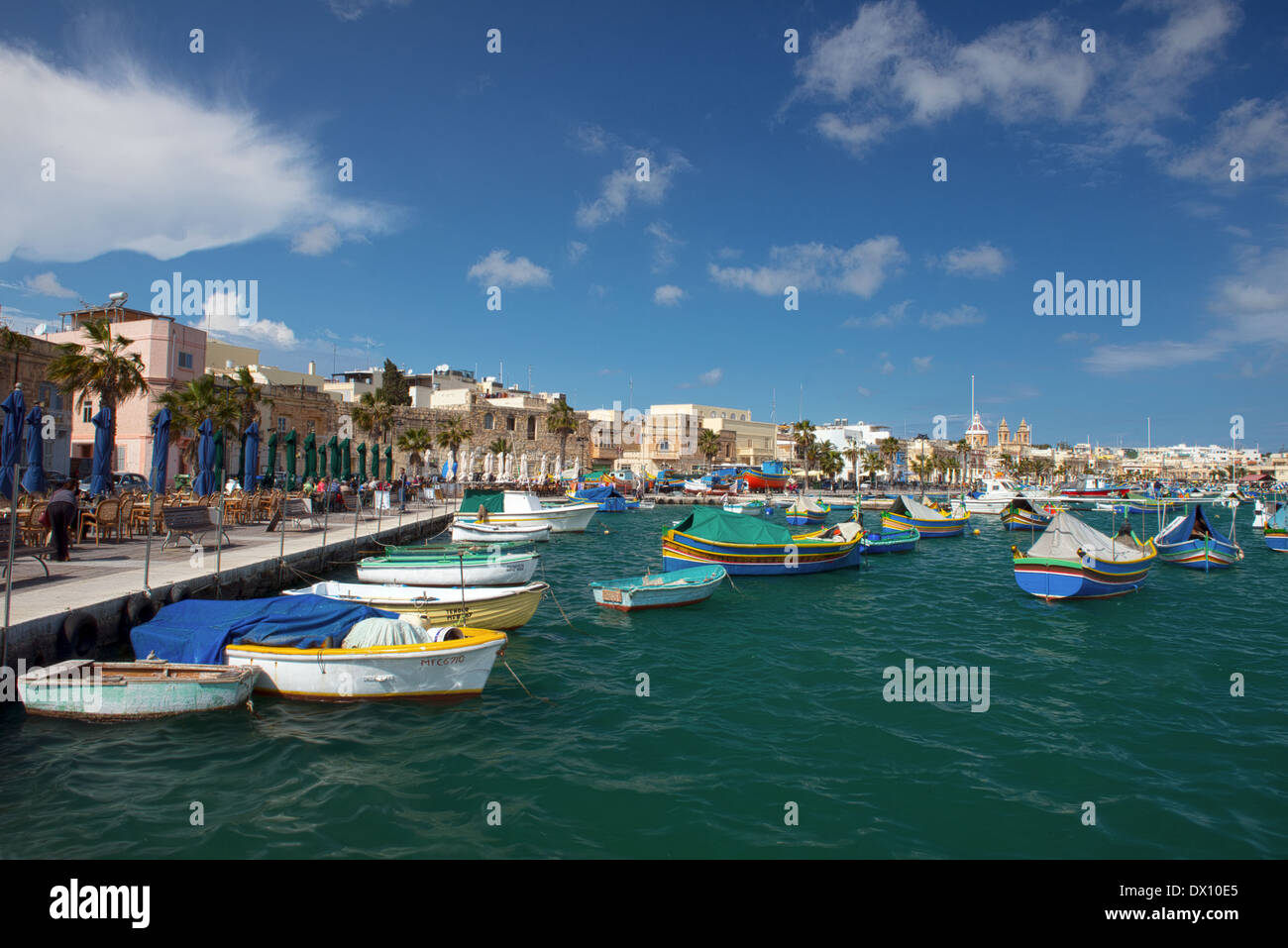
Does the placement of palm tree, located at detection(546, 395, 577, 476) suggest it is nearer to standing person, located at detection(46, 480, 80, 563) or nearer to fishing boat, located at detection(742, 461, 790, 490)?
fishing boat, located at detection(742, 461, 790, 490)

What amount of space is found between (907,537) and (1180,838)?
105 ft

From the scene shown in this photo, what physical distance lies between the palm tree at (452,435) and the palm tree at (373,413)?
6059 millimetres

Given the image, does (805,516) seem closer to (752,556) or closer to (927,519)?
(927,519)

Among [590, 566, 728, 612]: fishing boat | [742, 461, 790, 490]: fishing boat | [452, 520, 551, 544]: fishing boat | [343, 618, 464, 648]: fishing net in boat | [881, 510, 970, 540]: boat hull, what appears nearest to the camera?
[343, 618, 464, 648]: fishing net in boat

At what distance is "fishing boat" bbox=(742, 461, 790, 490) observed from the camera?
93750 millimetres

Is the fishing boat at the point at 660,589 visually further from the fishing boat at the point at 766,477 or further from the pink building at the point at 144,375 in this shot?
the fishing boat at the point at 766,477

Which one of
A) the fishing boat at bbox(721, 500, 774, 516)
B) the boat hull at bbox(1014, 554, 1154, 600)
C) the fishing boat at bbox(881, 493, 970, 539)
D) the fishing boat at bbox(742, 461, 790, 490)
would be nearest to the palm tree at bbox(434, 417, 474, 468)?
the fishing boat at bbox(721, 500, 774, 516)

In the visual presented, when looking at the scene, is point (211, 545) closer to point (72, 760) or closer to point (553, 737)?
point (72, 760)

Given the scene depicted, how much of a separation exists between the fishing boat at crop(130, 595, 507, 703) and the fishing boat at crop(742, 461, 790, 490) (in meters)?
82.3

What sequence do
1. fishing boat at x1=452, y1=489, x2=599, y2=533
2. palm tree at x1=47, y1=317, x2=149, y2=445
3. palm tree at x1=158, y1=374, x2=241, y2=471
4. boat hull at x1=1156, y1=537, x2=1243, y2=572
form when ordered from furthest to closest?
fishing boat at x1=452, y1=489, x2=599, y2=533, palm tree at x1=158, y1=374, x2=241, y2=471, boat hull at x1=1156, y1=537, x2=1243, y2=572, palm tree at x1=47, y1=317, x2=149, y2=445

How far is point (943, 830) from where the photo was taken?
8.58 meters

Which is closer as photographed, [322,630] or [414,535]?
[322,630]

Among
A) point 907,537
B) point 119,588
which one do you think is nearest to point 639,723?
point 119,588

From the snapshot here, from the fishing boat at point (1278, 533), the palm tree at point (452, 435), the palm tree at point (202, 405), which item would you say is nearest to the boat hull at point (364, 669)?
the palm tree at point (202, 405)
